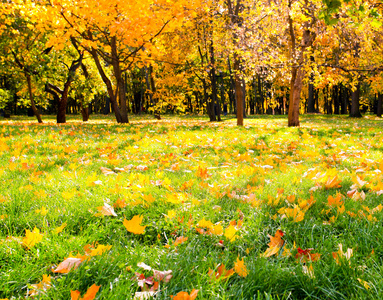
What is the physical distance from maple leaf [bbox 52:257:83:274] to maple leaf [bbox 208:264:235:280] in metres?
0.73

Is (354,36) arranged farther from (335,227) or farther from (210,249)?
(210,249)

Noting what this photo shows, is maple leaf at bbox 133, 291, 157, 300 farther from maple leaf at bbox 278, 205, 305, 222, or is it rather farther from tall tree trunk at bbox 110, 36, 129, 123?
tall tree trunk at bbox 110, 36, 129, 123

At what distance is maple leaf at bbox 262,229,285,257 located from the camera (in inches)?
66.0

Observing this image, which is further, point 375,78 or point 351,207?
point 375,78

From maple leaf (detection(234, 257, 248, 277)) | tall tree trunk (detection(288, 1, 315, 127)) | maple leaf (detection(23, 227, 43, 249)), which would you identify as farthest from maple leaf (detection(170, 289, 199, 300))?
tall tree trunk (detection(288, 1, 315, 127))

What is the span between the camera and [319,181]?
298 cm

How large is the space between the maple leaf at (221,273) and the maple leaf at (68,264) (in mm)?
727

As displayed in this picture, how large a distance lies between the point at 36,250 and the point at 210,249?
3.49 ft

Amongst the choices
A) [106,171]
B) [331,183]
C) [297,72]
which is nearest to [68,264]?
[106,171]

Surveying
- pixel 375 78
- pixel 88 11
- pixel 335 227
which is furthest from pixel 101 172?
pixel 375 78

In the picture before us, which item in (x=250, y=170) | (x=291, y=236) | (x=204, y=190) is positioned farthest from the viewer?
(x=250, y=170)

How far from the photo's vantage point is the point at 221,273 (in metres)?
1.48

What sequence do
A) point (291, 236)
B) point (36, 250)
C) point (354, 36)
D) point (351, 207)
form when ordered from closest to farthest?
point (36, 250), point (291, 236), point (351, 207), point (354, 36)

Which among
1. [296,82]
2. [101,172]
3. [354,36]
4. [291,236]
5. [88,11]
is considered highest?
[88,11]
